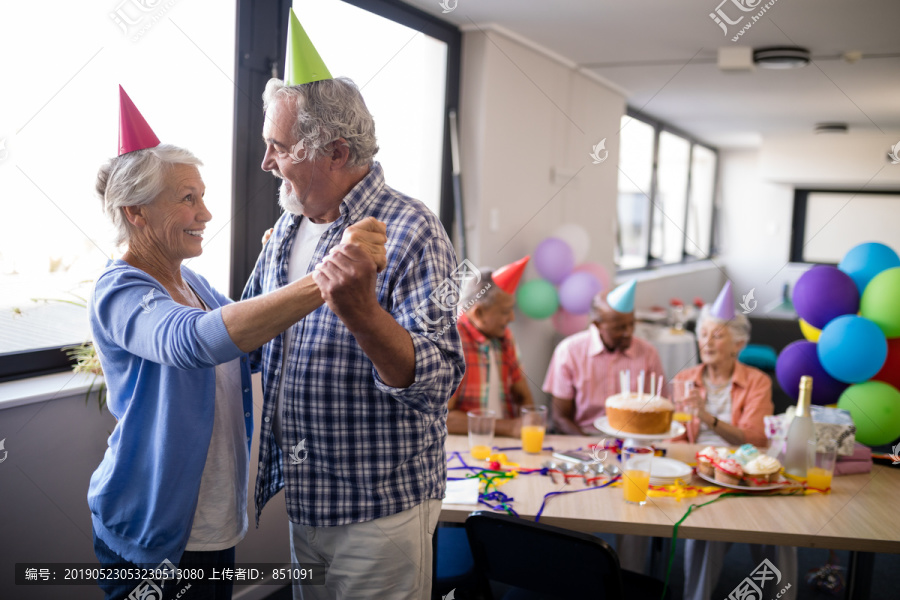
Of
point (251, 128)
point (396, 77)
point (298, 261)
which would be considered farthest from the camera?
point (396, 77)

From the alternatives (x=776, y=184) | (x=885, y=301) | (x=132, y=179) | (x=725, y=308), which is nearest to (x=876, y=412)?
(x=885, y=301)

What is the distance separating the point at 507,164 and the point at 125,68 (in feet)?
7.66

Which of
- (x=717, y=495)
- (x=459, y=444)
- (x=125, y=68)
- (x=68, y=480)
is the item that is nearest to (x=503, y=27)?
(x=125, y=68)

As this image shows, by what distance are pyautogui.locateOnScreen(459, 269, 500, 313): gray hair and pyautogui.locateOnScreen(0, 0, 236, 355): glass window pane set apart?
1.17 m

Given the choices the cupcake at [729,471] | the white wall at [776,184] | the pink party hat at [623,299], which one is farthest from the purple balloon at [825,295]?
the white wall at [776,184]

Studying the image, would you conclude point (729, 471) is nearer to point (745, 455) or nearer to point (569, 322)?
point (745, 455)

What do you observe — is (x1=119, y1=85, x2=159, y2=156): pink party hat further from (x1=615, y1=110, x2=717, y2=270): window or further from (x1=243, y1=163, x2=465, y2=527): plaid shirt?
(x1=615, y1=110, x2=717, y2=270): window

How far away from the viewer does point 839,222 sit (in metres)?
8.81

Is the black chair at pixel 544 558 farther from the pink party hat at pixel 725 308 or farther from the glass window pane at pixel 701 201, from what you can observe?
the glass window pane at pixel 701 201

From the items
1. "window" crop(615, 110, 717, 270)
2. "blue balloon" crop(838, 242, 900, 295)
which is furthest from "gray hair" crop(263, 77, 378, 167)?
"window" crop(615, 110, 717, 270)

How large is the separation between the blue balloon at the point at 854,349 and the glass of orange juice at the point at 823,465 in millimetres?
683

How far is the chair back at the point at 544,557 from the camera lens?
1433 millimetres

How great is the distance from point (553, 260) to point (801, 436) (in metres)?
2.27

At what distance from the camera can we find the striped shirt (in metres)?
2.97
